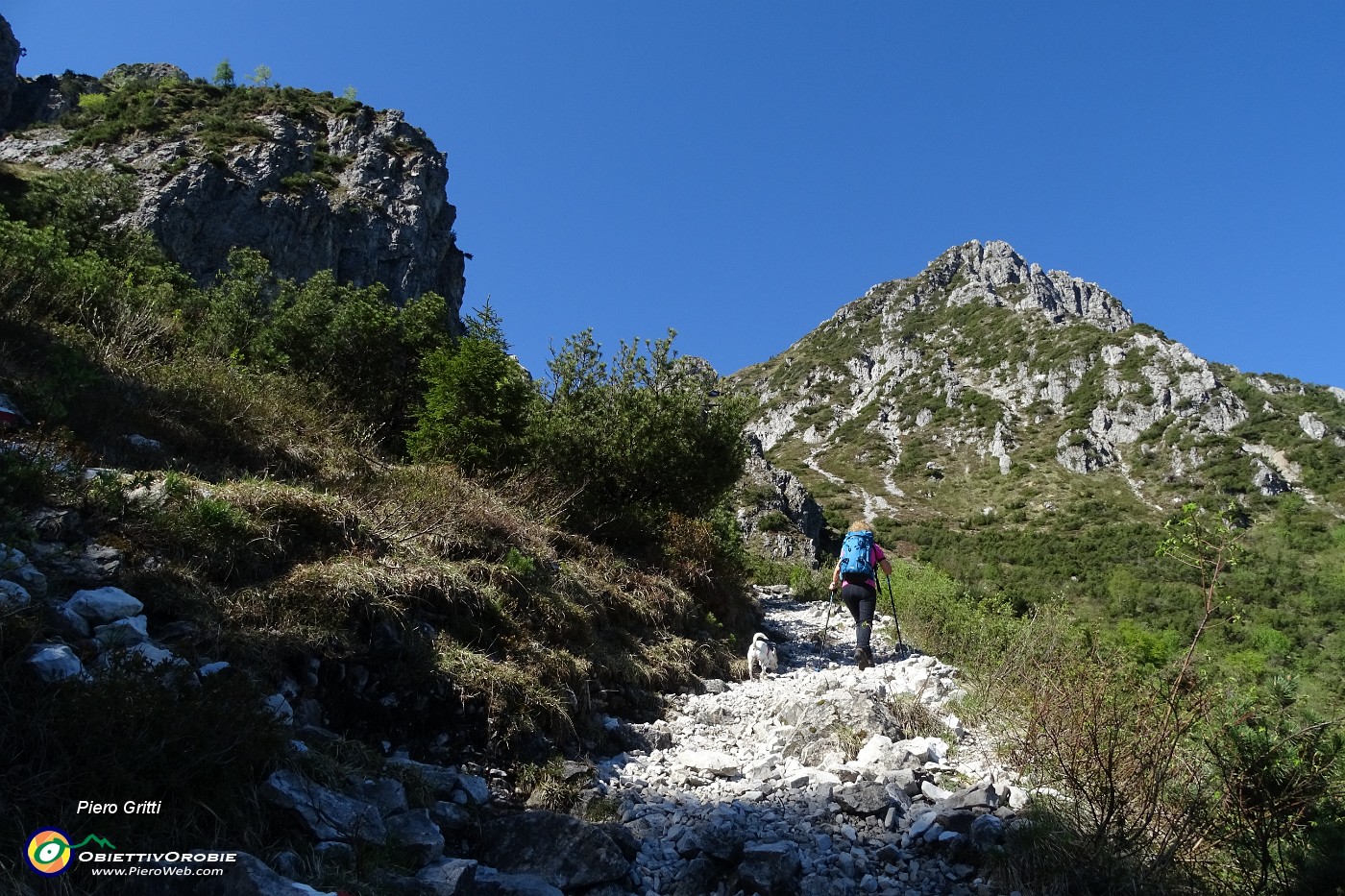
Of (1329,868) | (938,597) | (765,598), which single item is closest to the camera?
(1329,868)

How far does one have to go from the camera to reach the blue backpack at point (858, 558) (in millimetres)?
8719

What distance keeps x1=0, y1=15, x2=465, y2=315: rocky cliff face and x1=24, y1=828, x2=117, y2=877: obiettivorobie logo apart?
39178 millimetres

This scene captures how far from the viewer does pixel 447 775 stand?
168 inches

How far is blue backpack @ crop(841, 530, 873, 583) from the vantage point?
343 inches

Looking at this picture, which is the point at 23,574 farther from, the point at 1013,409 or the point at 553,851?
the point at 1013,409

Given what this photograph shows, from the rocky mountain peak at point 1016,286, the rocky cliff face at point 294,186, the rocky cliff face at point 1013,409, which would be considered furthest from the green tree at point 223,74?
the rocky mountain peak at point 1016,286

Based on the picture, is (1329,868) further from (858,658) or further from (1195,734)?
(858,658)

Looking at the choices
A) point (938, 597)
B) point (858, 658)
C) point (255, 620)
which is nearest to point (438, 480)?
point (255, 620)

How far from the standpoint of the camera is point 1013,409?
277 feet

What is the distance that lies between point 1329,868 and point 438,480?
8.22m

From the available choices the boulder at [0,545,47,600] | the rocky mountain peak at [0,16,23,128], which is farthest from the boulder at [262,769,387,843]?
the rocky mountain peak at [0,16,23,128]

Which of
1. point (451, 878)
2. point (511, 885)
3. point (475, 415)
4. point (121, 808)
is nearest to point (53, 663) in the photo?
point (121, 808)

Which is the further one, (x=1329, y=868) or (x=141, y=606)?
(x=141, y=606)

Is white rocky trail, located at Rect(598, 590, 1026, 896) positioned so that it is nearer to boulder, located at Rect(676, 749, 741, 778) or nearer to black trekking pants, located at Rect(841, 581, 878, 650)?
boulder, located at Rect(676, 749, 741, 778)
